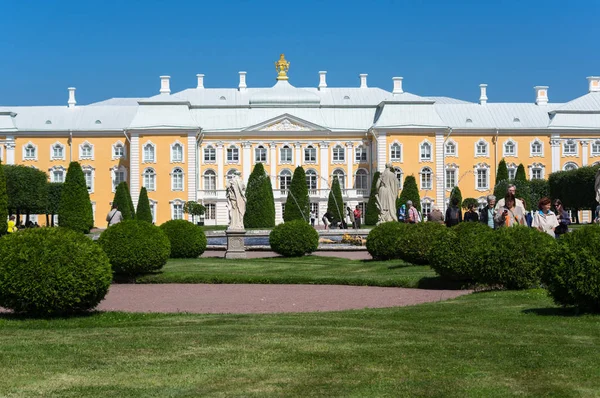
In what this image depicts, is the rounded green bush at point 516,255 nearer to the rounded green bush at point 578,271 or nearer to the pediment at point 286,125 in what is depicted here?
the rounded green bush at point 578,271

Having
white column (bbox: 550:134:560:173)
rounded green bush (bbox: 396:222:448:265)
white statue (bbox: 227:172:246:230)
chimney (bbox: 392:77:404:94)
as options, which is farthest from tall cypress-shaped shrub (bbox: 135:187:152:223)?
rounded green bush (bbox: 396:222:448:265)

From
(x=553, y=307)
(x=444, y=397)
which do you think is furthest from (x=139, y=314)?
(x=444, y=397)

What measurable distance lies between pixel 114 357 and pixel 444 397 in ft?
9.26

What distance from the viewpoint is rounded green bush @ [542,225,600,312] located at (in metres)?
10.4

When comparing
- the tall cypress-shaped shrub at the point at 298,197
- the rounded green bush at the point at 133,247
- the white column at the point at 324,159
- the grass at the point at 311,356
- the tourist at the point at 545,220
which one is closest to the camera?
the grass at the point at 311,356

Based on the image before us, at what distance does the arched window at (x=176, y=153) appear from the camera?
6506 cm

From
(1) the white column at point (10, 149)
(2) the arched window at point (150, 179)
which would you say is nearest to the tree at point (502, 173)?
(2) the arched window at point (150, 179)

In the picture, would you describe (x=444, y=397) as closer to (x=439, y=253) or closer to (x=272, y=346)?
(x=272, y=346)

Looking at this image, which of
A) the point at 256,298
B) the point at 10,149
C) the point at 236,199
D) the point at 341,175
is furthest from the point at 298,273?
the point at 10,149

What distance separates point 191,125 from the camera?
65062 millimetres

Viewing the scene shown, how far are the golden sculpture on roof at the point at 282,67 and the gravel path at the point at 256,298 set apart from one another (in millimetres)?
57107

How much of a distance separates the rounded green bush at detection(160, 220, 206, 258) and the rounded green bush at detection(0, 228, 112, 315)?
12.8 meters

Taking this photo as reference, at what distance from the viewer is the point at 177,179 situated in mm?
65250

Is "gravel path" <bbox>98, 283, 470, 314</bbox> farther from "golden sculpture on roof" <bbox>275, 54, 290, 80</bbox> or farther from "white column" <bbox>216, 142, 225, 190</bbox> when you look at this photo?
"golden sculpture on roof" <bbox>275, 54, 290, 80</bbox>
